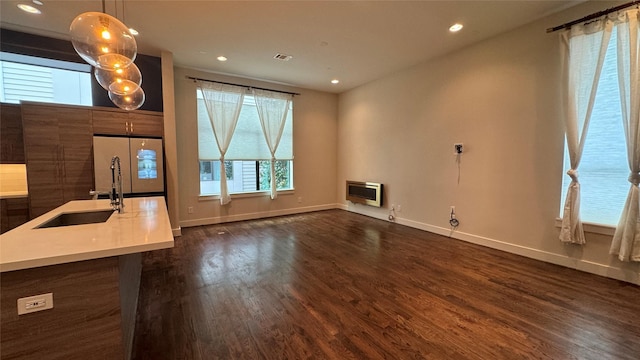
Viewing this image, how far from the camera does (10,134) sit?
3.55m

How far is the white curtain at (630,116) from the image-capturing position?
2.54m

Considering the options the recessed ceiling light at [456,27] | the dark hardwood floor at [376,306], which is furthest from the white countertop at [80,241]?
the recessed ceiling light at [456,27]

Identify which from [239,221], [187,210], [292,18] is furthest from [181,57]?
[239,221]

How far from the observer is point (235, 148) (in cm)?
543

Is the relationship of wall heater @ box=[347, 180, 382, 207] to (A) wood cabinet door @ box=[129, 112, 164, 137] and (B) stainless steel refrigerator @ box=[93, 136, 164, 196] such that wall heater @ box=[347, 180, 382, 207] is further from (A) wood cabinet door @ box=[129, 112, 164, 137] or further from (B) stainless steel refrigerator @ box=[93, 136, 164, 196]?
(A) wood cabinet door @ box=[129, 112, 164, 137]

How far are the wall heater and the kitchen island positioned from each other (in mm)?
4652

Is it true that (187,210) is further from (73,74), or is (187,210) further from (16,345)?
(16,345)

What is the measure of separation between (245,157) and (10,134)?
3314mm

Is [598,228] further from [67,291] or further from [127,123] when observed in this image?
[127,123]

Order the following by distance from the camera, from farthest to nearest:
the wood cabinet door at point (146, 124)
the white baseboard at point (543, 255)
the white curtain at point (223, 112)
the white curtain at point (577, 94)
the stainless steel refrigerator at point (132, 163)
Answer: the white curtain at point (223, 112), the wood cabinet door at point (146, 124), the stainless steel refrigerator at point (132, 163), the white curtain at point (577, 94), the white baseboard at point (543, 255)

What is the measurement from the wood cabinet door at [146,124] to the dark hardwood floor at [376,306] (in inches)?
76.5

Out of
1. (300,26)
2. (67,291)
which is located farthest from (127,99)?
(67,291)

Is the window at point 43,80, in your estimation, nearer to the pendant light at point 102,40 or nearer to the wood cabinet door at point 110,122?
the wood cabinet door at point 110,122

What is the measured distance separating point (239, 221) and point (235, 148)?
5.02 feet
